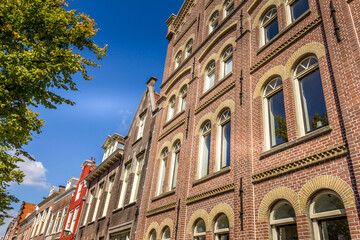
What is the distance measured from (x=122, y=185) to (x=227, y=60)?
11.0 m

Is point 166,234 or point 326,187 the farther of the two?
point 166,234

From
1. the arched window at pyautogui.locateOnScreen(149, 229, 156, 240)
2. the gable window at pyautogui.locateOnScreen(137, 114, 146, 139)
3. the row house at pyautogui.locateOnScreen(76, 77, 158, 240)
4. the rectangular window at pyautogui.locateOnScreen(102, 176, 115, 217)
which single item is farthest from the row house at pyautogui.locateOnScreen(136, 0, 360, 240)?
the rectangular window at pyautogui.locateOnScreen(102, 176, 115, 217)

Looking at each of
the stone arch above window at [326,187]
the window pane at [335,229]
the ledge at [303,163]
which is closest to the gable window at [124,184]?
the ledge at [303,163]

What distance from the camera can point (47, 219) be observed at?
35.2 m

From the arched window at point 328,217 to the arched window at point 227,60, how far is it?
711cm

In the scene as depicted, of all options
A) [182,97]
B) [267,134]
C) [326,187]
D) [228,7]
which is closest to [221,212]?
[267,134]

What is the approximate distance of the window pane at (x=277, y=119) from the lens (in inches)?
321

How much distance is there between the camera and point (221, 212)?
8.95 metres

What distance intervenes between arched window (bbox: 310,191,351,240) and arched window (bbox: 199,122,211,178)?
16.8ft

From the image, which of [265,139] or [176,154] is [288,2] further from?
[176,154]

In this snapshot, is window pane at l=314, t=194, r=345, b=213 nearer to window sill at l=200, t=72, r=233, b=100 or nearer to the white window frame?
the white window frame

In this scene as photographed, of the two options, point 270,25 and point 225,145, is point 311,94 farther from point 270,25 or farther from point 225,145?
point 270,25

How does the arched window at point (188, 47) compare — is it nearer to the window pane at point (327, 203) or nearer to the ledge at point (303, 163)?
the ledge at point (303, 163)

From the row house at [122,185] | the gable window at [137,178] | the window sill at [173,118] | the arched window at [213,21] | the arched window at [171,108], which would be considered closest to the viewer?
the window sill at [173,118]
